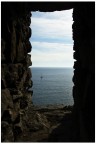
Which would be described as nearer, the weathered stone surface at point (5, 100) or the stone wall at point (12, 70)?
the weathered stone surface at point (5, 100)

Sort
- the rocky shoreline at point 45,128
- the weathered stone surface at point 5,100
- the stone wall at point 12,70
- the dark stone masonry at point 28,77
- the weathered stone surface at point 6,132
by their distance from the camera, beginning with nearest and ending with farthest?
the dark stone masonry at point 28,77
the weathered stone surface at point 5,100
the weathered stone surface at point 6,132
the stone wall at point 12,70
the rocky shoreline at point 45,128

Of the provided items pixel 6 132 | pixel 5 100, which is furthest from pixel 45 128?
pixel 5 100

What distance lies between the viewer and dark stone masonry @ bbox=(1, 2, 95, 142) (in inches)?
368

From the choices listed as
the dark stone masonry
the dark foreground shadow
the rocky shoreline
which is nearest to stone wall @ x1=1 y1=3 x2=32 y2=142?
the dark stone masonry

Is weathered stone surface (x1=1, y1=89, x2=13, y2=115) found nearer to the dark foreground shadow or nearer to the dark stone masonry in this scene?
the dark stone masonry

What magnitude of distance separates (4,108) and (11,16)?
398cm

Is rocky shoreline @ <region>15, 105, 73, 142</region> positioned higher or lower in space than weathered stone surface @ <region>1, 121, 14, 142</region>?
lower

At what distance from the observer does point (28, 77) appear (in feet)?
49.9

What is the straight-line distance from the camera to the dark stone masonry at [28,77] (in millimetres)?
9359

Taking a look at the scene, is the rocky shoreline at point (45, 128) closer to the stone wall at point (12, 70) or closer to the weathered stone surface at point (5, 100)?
the stone wall at point (12, 70)

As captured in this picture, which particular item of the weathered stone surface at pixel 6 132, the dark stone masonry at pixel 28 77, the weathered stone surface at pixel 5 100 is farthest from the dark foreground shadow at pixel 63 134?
the weathered stone surface at pixel 5 100

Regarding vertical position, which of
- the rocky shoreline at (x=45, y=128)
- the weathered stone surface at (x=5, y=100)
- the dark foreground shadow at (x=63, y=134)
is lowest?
the rocky shoreline at (x=45, y=128)

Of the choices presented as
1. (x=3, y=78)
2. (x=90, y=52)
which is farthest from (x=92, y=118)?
(x=3, y=78)

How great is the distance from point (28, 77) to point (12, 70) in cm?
308
